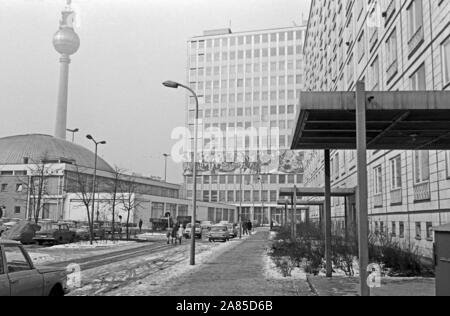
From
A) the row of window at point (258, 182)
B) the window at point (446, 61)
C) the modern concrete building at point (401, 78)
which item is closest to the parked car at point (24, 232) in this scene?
the modern concrete building at point (401, 78)

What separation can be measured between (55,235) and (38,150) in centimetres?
6888

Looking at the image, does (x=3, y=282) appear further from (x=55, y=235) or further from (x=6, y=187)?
(x=6, y=187)

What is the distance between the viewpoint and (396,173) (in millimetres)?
25609

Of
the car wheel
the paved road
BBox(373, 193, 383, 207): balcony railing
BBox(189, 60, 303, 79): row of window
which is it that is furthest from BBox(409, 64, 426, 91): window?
BBox(189, 60, 303, 79): row of window

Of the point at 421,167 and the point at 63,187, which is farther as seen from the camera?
the point at 63,187

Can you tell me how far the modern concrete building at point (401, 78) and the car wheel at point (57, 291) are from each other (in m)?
7.64

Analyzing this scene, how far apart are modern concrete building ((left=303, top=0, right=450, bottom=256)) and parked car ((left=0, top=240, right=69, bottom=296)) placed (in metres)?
7.70

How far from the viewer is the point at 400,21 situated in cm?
Answer: 2428

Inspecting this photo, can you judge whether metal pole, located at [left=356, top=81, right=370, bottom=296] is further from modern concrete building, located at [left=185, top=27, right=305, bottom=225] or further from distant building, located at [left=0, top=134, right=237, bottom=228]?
modern concrete building, located at [left=185, top=27, right=305, bottom=225]

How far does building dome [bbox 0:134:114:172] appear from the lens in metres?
92.4

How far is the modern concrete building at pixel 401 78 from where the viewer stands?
1889 cm

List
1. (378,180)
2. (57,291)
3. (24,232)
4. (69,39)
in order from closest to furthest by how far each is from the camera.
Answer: (57,291)
(69,39)
(378,180)
(24,232)

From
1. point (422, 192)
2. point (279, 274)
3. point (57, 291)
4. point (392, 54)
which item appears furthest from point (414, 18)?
point (57, 291)

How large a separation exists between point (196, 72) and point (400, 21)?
2419cm
